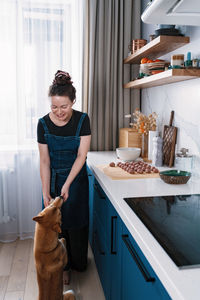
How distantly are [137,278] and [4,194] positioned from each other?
2020mm

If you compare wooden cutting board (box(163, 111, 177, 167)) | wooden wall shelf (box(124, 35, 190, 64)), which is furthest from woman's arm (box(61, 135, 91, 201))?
wooden wall shelf (box(124, 35, 190, 64))

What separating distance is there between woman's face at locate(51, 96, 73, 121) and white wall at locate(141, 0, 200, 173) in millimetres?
829

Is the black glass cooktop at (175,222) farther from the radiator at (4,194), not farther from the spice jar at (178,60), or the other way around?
the radiator at (4,194)

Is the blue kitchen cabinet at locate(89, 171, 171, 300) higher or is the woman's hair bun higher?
the woman's hair bun

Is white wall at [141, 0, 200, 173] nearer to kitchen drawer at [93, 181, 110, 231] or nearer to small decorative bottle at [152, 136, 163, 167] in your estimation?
small decorative bottle at [152, 136, 163, 167]

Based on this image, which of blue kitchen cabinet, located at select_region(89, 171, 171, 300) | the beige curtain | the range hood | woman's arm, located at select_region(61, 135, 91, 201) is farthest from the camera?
the beige curtain

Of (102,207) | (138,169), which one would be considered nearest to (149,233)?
(102,207)

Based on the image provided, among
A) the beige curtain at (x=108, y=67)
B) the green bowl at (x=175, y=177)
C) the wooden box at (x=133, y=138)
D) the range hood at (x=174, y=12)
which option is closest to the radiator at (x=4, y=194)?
the beige curtain at (x=108, y=67)

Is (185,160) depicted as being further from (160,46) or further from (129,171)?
(160,46)

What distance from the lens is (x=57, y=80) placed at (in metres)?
1.89

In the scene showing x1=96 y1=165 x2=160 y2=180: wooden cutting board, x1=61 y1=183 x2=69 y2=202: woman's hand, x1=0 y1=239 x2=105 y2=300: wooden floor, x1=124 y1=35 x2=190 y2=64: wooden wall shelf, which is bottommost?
x1=0 y1=239 x2=105 y2=300: wooden floor

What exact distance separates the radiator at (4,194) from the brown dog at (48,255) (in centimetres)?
146

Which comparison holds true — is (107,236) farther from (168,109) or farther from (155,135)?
(168,109)

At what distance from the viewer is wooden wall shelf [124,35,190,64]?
1.95 meters
